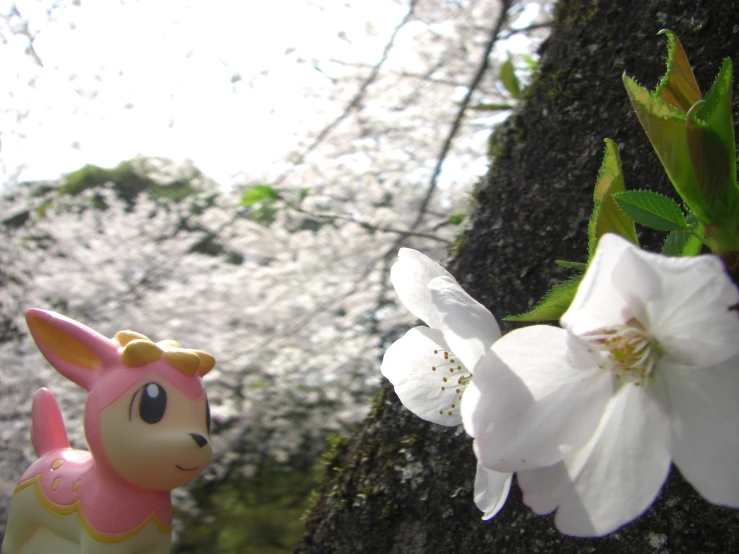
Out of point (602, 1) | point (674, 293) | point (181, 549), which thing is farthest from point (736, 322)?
point (181, 549)

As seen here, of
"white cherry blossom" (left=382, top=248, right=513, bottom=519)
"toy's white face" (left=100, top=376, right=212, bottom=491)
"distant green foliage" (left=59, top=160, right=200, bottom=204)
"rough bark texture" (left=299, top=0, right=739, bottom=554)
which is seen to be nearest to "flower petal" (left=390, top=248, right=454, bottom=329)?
"white cherry blossom" (left=382, top=248, right=513, bottom=519)

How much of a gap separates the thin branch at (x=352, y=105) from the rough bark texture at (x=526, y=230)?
2.22 metres

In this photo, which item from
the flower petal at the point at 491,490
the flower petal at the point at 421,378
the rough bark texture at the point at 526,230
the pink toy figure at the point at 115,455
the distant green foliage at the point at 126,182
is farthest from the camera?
A: the distant green foliage at the point at 126,182

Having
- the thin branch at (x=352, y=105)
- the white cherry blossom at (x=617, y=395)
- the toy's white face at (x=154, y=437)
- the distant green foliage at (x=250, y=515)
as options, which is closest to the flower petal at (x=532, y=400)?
the white cherry blossom at (x=617, y=395)

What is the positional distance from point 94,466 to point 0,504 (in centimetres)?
258

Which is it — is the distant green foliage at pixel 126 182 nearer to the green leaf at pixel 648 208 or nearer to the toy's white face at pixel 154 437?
the toy's white face at pixel 154 437

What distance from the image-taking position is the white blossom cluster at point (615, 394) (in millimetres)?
287

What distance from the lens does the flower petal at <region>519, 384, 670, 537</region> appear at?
12.1 inches

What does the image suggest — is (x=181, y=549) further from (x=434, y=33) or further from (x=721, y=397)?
(x=721, y=397)

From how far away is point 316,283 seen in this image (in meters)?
3.60

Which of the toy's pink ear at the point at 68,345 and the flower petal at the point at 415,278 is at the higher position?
the flower petal at the point at 415,278

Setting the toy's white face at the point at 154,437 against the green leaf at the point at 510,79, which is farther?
the green leaf at the point at 510,79

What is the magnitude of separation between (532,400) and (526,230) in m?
0.59

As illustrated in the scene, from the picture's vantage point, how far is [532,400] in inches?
12.8
